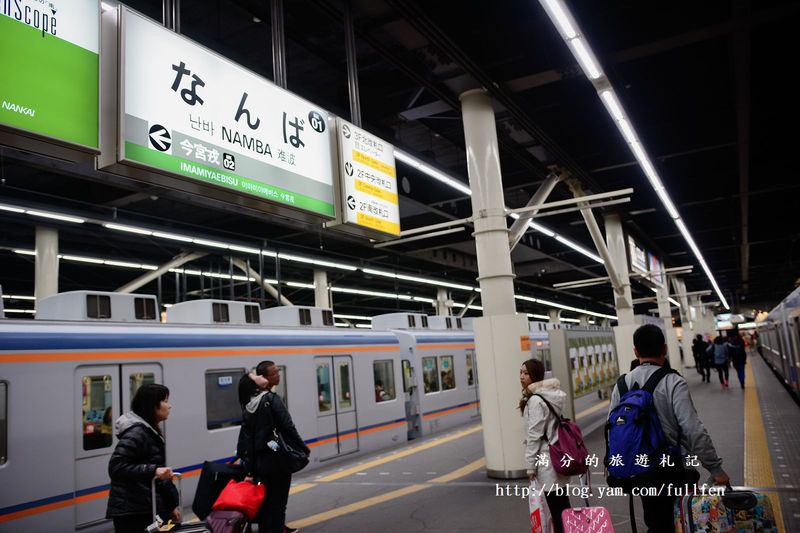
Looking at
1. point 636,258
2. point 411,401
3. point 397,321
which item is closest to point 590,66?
point 397,321

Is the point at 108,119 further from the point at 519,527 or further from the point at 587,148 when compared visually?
the point at 587,148

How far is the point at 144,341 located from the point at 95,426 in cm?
114

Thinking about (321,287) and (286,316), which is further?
(321,287)

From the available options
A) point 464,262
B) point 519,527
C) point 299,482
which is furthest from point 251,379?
Answer: point 464,262

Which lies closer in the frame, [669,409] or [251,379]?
[669,409]

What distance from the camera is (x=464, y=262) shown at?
2323cm

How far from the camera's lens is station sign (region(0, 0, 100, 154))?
10.7 feet

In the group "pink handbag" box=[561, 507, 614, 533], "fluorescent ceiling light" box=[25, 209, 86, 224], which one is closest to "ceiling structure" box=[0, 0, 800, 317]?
"fluorescent ceiling light" box=[25, 209, 86, 224]

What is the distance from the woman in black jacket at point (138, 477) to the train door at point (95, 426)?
129 inches

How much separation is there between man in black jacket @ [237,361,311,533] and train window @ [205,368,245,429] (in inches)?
143

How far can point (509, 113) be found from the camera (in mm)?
9047

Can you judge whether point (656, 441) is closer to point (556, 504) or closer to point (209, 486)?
point (556, 504)

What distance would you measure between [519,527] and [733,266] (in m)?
29.4

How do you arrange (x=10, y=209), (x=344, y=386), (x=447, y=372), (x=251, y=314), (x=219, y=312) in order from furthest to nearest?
1. (x=447, y=372)
2. (x=344, y=386)
3. (x=10, y=209)
4. (x=251, y=314)
5. (x=219, y=312)
